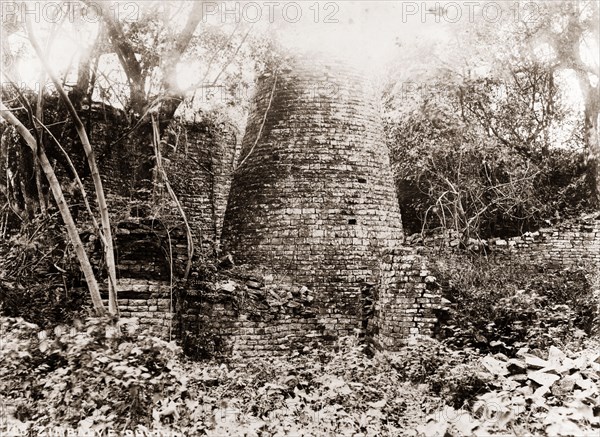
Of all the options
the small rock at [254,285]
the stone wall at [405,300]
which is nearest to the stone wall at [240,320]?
the small rock at [254,285]

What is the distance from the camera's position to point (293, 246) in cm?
873

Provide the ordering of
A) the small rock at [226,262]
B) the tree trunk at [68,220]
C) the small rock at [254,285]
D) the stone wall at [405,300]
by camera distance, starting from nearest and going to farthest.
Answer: the tree trunk at [68,220] → the stone wall at [405,300] → the small rock at [254,285] → the small rock at [226,262]

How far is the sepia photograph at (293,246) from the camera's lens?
4578mm

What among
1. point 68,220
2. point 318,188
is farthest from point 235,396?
point 318,188

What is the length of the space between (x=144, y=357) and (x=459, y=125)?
10274mm

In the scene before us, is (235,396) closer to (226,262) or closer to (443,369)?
(443,369)

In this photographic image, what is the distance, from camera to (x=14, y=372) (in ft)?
15.4

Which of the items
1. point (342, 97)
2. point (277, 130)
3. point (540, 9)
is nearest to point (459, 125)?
point (540, 9)

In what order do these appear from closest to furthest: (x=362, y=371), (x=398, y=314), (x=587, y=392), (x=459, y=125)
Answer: (x=587, y=392) < (x=362, y=371) < (x=398, y=314) < (x=459, y=125)

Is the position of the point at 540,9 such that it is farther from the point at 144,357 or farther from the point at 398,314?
the point at 144,357

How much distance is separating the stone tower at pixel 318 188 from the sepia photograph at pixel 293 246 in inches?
1.4

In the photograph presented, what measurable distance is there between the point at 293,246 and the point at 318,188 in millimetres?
1054

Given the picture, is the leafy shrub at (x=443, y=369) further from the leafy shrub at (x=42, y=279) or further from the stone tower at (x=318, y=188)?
the leafy shrub at (x=42, y=279)

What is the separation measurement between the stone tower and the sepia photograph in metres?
0.04
